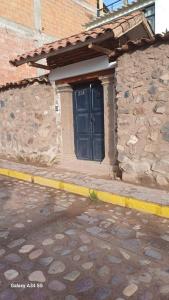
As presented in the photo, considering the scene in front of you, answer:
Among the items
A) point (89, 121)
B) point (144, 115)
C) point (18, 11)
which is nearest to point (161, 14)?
point (18, 11)

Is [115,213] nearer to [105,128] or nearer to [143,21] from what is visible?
[105,128]

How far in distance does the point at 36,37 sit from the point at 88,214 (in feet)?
31.8

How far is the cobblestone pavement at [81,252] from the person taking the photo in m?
2.44

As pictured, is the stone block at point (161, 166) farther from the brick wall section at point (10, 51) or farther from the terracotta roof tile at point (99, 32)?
the brick wall section at point (10, 51)

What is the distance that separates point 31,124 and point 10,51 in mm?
4382

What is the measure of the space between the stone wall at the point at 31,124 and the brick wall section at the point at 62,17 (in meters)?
5.18

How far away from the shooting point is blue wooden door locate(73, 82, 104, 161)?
6.77 metres

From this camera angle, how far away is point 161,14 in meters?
12.0

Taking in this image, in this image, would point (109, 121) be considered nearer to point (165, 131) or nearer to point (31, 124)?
point (165, 131)

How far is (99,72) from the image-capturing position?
624 cm

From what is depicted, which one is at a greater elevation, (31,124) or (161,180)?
(31,124)

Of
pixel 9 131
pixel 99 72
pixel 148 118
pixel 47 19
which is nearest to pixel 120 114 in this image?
pixel 148 118

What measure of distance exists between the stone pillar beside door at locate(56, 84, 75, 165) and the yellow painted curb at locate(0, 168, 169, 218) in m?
1.26

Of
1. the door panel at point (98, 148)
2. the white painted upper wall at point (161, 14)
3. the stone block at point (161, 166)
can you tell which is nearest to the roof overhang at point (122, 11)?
the white painted upper wall at point (161, 14)
